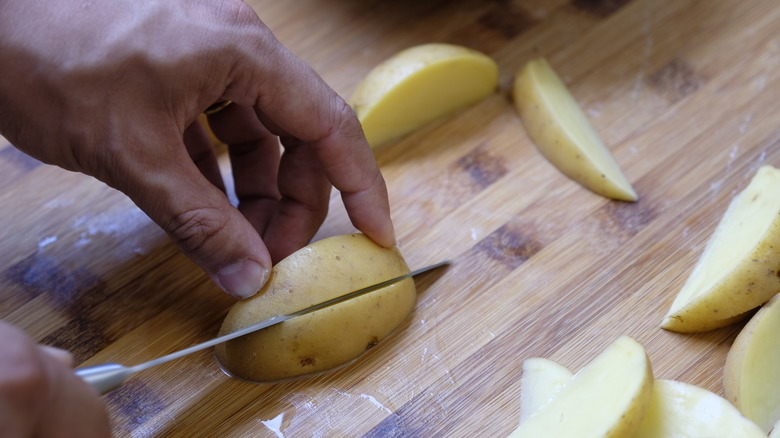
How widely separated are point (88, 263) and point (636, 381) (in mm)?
1050

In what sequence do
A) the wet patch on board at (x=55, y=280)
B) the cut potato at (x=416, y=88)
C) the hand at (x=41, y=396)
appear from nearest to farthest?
the hand at (x=41, y=396) < the wet patch on board at (x=55, y=280) < the cut potato at (x=416, y=88)

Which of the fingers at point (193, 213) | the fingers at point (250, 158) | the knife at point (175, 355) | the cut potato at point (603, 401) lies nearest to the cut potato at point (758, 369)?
Answer: the cut potato at point (603, 401)

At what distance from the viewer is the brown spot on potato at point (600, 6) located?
188 cm

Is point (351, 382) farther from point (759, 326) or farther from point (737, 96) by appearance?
point (737, 96)

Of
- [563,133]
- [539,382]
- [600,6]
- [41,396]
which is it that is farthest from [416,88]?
[41,396]

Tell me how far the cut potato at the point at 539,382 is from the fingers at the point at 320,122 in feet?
1.12

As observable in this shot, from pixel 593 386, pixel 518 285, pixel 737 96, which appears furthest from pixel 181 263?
pixel 737 96

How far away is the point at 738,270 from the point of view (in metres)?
1.22

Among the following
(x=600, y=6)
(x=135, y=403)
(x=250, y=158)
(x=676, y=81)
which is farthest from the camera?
(x=600, y=6)

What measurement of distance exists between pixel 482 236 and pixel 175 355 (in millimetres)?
652

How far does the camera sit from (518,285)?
139 centimetres

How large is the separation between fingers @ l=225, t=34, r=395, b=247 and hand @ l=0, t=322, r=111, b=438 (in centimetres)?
53

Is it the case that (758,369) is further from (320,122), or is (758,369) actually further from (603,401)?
(320,122)

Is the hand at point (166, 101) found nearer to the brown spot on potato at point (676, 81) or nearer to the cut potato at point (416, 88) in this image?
the cut potato at point (416, 88)
